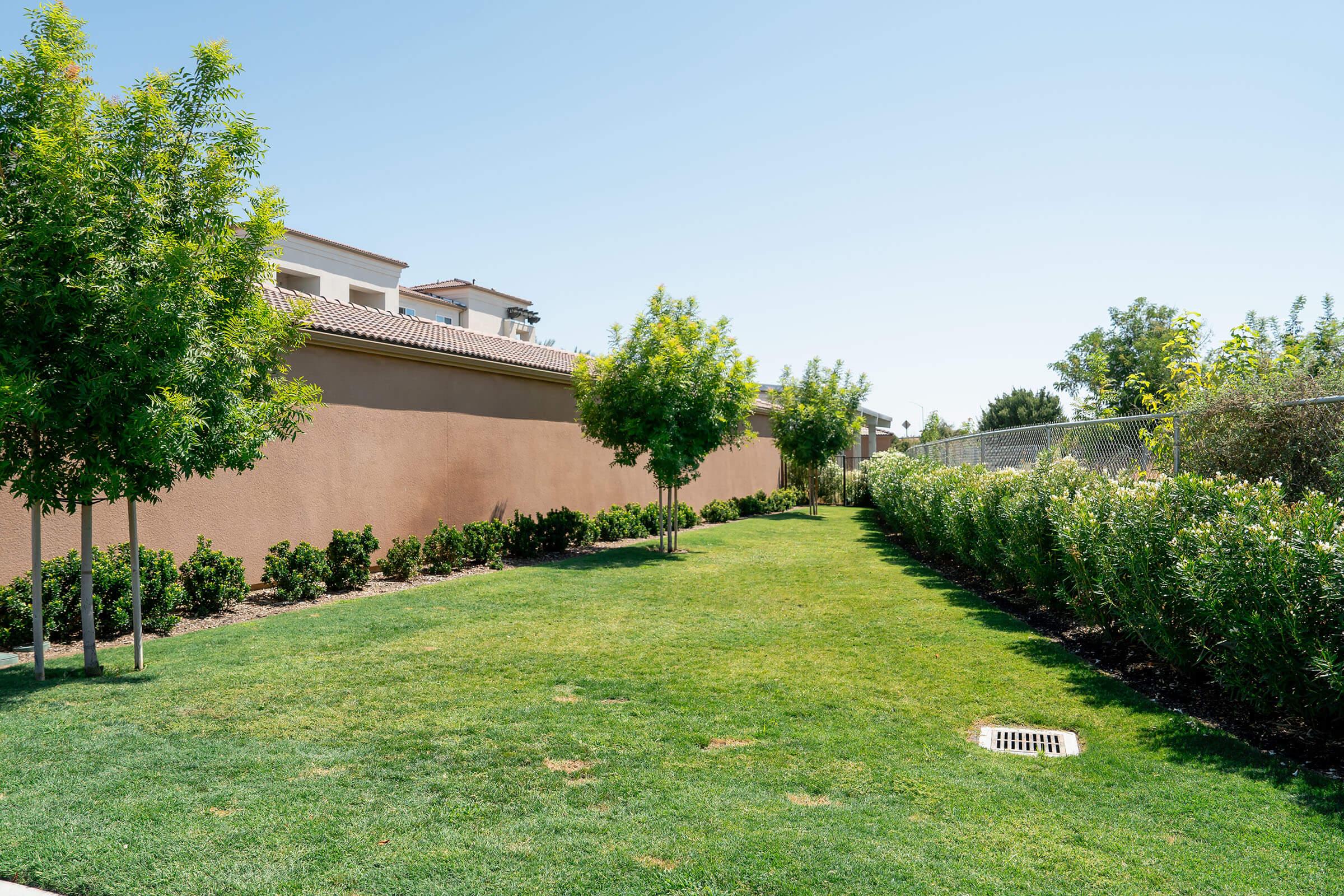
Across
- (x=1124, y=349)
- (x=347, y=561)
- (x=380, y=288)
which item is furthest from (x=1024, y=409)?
(x=347, y=561)

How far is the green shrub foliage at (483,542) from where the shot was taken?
13242 mm

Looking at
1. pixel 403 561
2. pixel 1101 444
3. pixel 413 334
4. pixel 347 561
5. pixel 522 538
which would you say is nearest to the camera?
pixel 1101 444

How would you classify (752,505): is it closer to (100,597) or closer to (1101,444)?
(1101,444)

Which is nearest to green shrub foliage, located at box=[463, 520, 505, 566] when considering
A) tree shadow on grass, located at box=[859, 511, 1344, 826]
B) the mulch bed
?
the mulch bed

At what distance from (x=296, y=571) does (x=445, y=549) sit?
2.79 metres

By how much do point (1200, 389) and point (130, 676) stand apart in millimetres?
10714

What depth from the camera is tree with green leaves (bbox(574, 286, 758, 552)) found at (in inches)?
571

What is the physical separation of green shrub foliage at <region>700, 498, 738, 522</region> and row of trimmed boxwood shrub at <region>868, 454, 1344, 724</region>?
1420 centimetres

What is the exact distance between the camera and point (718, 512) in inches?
943

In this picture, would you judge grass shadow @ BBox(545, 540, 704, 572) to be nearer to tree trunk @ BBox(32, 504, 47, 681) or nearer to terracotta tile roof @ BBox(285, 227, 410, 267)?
tree trunk @ BBox(32, 504, 47, 681)

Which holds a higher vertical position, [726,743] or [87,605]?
[87,605]

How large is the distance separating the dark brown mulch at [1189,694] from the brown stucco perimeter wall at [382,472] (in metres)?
9.17

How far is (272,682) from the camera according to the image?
6.27 m

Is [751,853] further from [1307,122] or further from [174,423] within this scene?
[1307,122]
